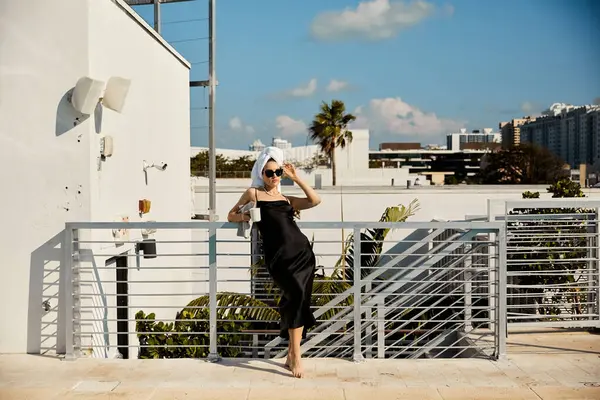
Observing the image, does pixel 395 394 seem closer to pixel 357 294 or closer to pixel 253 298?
pixel 357 294

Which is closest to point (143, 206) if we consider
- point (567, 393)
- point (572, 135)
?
point (567, 393)

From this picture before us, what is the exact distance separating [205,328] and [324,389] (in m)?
2.73

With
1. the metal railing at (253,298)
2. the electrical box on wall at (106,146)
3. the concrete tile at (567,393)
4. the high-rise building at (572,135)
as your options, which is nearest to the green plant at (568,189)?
the metal railing at (253,298)

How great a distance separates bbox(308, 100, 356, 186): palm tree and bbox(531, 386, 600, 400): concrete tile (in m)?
33.2

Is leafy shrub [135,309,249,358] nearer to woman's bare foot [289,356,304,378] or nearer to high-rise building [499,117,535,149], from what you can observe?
woman's bare foot [289,356,304,378]

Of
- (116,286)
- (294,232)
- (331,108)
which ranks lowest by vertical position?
(116,286)

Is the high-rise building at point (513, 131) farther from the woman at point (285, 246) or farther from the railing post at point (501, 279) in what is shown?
the woman at point (285, 246)

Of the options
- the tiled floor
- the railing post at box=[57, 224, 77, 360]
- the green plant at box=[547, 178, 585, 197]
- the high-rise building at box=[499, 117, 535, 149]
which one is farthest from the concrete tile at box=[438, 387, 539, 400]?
the high-rise building at box=[499, 117, 535, 149]

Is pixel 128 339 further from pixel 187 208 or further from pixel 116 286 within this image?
pixel 187 208

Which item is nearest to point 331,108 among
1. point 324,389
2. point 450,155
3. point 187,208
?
point 187,208

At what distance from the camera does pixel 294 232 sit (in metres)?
4.88

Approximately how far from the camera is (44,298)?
5.54m

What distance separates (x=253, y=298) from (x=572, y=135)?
52234 mm

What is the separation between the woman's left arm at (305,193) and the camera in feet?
16.0
